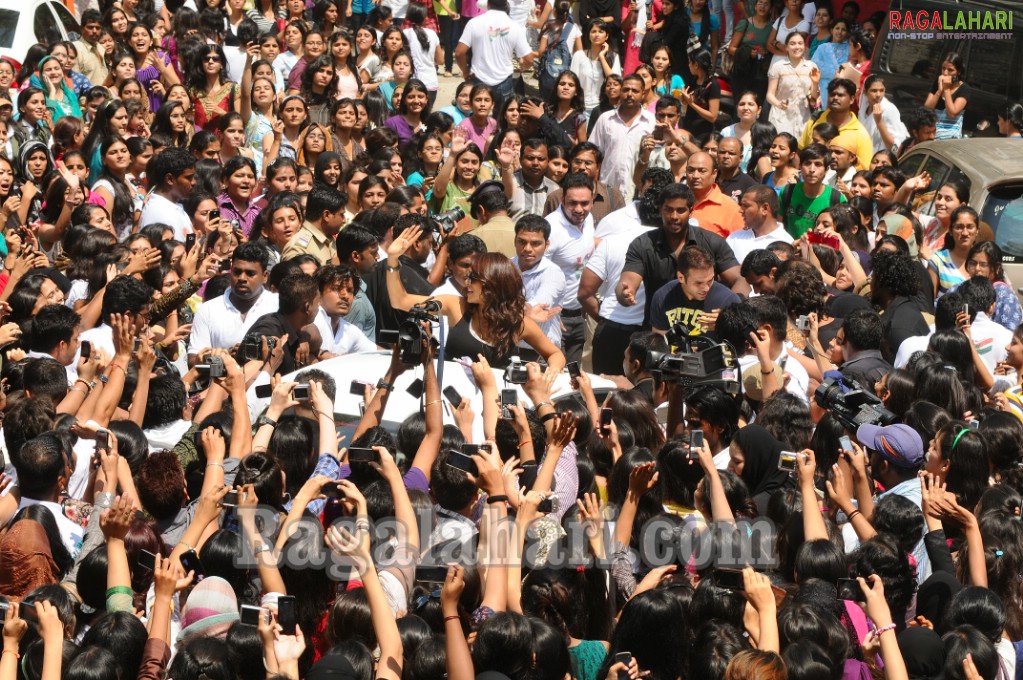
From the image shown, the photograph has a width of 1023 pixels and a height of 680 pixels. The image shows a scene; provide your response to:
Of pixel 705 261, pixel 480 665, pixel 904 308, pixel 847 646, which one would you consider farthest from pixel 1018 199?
pixel 480 665

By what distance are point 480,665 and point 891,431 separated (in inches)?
95.4

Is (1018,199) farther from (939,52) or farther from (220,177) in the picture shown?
(220,177)

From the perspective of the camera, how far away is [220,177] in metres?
9.68

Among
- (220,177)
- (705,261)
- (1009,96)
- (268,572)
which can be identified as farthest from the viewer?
(1009,96)

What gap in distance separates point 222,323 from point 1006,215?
19.0 ft

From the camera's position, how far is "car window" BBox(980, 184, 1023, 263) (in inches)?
381

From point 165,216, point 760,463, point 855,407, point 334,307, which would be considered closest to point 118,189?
point 165,216

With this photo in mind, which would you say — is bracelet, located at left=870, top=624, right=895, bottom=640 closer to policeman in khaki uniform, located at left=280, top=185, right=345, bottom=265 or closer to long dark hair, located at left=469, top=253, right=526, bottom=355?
long dark hair, located at left=469, top=253, right=526, bottom=355

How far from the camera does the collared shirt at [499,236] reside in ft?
28.5

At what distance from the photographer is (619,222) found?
916cm

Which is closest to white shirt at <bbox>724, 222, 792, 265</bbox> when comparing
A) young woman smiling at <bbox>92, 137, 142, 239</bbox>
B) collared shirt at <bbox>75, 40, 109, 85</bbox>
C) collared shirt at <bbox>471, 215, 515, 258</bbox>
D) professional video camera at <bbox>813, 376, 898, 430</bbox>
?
collared shirt at <bbox>471, 215, 515, 258</bbox>

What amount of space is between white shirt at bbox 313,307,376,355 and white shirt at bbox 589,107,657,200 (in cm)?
428

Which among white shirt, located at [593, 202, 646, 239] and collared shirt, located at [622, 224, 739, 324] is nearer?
collared shirt, located at [622, 224, 739, 324]

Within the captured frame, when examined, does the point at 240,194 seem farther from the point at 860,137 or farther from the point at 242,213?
the point at 860,137
